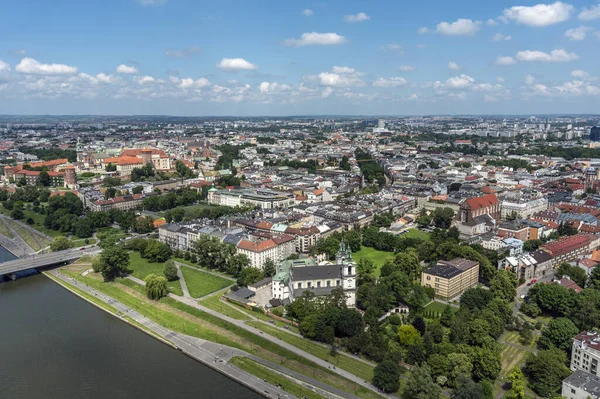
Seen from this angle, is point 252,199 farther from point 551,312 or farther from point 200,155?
point 200,155

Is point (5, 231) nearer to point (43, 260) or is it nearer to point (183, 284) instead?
point (43, 260)

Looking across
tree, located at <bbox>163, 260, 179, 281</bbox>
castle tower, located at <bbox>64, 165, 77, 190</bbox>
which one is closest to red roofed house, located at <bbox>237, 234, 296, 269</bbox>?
tree, located at <bbox>163, 260, 179, 281</bbox>

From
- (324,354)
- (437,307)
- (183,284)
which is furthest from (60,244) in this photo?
(437,307)

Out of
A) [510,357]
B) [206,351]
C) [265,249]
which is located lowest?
[206,351]

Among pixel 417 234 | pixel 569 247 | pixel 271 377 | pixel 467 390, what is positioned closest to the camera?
pixel 467 390

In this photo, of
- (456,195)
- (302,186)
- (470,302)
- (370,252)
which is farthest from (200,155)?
(470,302)

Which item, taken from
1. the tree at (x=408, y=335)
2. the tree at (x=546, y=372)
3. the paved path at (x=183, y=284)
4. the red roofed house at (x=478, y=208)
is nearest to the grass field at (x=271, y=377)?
the tree at (x=408, y=335)
